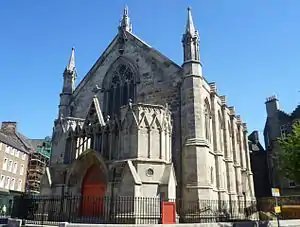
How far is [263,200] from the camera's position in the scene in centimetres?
3156

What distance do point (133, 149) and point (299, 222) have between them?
11.5 metres

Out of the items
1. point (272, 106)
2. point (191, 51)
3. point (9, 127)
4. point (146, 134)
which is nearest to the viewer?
point (146, 134)

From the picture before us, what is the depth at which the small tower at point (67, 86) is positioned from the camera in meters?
29.0

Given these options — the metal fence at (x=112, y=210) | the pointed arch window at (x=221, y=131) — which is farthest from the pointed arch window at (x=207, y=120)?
the metal fence at (x=112, y=210)

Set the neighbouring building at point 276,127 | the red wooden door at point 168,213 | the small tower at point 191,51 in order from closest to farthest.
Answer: the red wooden door at point 168,213 → the small tower at point 191,51 → the neighbouring building at point 276,127

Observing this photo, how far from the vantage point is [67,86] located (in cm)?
2998

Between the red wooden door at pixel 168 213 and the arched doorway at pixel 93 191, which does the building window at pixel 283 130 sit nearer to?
the arched doorway at pixel 93 191

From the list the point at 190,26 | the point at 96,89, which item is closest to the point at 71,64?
the point at 96,89

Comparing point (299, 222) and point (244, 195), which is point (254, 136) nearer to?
point (244, 195)

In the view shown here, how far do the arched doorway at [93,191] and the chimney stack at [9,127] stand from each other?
34025 millimetres

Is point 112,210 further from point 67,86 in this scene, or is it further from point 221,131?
point 67,86

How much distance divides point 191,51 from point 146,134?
8025 millimetres

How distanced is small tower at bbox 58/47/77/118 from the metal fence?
10782mm

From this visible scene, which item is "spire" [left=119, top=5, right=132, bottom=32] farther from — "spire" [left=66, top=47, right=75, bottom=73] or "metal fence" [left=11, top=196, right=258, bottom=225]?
"metal fence" [left=11, top=196, right=258, bottom=225]
